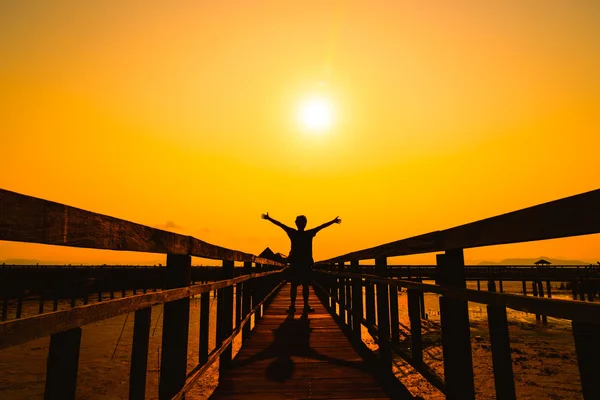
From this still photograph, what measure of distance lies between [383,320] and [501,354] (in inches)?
82.9

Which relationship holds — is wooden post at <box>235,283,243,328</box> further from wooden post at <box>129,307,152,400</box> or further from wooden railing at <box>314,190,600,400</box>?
wooden post at <box>129,307,152,400</box>

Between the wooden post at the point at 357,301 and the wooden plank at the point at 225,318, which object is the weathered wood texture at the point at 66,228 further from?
the wooden post at the point at 357,301

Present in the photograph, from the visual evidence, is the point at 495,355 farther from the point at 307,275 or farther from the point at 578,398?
the point at 578,398

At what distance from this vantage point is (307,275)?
8.52 m

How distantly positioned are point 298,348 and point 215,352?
2.10m

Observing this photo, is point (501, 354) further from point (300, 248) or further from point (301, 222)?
point (301, 222)

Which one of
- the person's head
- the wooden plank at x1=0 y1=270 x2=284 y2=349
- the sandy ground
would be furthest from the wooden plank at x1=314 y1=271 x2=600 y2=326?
the sandy ground

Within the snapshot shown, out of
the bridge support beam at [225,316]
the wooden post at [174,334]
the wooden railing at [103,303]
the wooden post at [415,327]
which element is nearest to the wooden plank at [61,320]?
the wooden railing at [103,303]

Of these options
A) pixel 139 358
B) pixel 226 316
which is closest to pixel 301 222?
pixel 226 316

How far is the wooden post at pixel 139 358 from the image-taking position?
1771 millimetres

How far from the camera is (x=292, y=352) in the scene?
16.2ft

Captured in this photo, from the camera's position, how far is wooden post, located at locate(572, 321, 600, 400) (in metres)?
1.19

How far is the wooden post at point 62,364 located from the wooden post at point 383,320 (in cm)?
284

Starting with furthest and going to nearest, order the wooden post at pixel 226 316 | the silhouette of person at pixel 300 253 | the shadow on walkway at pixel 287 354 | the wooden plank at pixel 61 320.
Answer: the silhouette of person at pixel 300 253 → the shadow on walkway at pixel 287 354 → the wooden post at pixel 226 316 → the wooden plank at pixel 61 320
